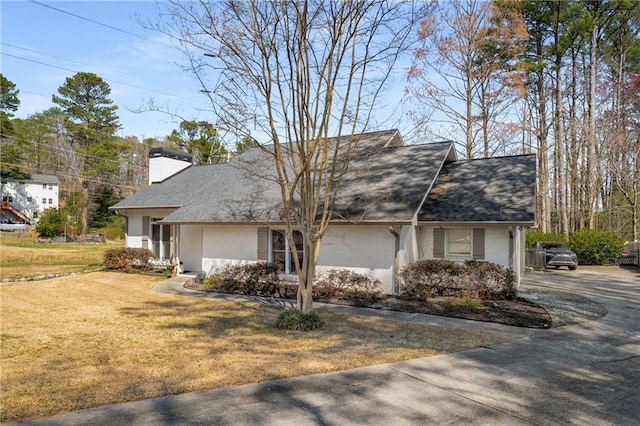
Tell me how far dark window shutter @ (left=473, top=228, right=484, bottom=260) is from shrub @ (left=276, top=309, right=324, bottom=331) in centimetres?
691

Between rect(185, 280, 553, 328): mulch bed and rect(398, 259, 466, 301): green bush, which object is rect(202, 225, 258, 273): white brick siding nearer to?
rect(185, 280, 553, 328): mulch bed

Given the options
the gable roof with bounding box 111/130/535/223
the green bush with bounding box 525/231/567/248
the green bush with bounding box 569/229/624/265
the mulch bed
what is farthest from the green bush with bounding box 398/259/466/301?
the green bush with bounding box 569/229/624/265

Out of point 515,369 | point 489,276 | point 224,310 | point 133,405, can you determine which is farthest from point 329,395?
point 489,276

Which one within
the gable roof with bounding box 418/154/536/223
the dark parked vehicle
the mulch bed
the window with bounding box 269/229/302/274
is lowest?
the mulch bed

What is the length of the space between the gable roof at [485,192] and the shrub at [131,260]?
12.2 metres

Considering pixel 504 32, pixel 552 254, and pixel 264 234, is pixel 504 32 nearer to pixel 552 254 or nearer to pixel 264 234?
pixel 552 254

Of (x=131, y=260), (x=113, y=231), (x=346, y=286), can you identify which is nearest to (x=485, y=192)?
(x=346, y=286)

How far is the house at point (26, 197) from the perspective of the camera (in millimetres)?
51375

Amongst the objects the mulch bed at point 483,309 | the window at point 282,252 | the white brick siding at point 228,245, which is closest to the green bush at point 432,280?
the mulch bed at point 483,309

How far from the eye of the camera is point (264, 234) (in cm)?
1554

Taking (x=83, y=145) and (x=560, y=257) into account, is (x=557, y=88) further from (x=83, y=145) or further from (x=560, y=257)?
(x=83, y=145)

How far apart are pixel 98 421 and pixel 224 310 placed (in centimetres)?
674

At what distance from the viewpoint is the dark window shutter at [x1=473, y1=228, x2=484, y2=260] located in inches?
543

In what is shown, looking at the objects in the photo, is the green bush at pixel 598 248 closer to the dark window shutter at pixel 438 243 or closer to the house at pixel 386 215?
the house at pixel 386 215
